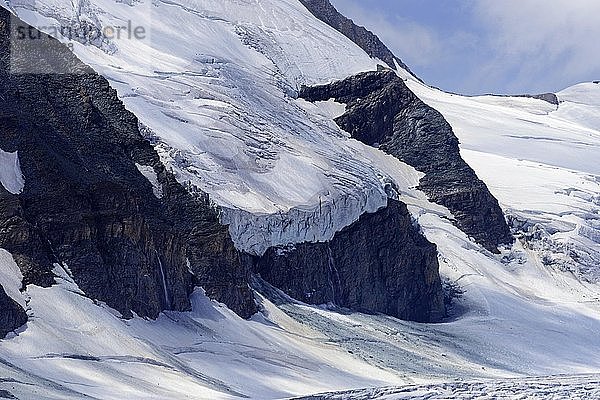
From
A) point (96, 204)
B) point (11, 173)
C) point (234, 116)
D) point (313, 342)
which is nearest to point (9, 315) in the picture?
point (11, 173)

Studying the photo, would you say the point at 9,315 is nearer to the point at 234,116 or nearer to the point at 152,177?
the point at 152,177

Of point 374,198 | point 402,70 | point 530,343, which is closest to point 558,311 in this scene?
point 530,343

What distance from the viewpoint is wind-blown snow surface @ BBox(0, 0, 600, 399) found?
50.3m

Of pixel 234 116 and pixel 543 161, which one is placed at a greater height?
pixel 543 161

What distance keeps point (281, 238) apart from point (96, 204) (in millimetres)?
18366

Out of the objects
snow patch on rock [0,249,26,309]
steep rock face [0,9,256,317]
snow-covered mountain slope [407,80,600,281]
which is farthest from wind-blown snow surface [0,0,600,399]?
steep rock face [0,9,256,317]

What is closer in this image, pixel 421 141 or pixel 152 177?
pixel 152 177

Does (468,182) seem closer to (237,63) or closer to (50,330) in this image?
(237,63)

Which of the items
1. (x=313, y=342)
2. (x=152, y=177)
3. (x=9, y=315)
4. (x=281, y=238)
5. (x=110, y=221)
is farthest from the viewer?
(x=281, y=238)

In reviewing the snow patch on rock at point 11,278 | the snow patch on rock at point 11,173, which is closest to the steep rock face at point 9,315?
the snow patch on rock at point 11,278

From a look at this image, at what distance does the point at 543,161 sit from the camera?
131000 millimetres

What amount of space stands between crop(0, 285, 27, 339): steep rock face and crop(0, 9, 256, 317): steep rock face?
229cm

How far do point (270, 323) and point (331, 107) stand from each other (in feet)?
123

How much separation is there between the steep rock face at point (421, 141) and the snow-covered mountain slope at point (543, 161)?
17.2ft
